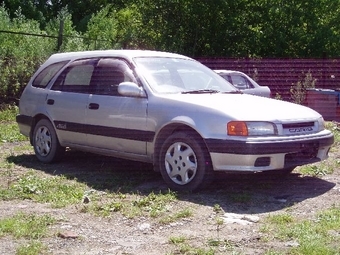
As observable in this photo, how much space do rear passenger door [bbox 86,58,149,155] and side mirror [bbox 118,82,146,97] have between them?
0.23 ft

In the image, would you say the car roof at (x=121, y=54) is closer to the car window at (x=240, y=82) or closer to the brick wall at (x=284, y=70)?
the car window at (x=240, y=82)

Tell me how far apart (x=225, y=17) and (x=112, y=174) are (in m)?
10.7

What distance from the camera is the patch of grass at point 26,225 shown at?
16.7 feet

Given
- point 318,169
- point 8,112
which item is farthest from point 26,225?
point 8,112

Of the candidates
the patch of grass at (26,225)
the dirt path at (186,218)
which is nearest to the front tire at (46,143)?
the dirt path at (186,218)

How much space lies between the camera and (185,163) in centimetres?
659

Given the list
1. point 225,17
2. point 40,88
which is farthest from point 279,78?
point 40,88

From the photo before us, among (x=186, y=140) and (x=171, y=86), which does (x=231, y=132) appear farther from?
(x=171, y=86)

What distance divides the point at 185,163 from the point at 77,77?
7.20ft

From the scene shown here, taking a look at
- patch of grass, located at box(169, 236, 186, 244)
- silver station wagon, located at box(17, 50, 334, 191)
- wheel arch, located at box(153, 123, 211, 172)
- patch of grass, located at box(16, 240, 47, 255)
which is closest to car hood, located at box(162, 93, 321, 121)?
silver station wagon, located at box(17, 50, 334, 191)

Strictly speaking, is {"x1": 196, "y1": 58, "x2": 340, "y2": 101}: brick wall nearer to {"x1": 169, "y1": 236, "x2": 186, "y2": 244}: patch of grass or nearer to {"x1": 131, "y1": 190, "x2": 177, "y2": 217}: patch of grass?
{"x1": 131, "y1": 190, "x2": 177, "y2": 217}: patch of grass

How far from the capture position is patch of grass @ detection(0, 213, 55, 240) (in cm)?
508

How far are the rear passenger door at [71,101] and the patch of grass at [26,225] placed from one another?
224 centimetres

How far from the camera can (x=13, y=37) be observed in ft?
45.2
